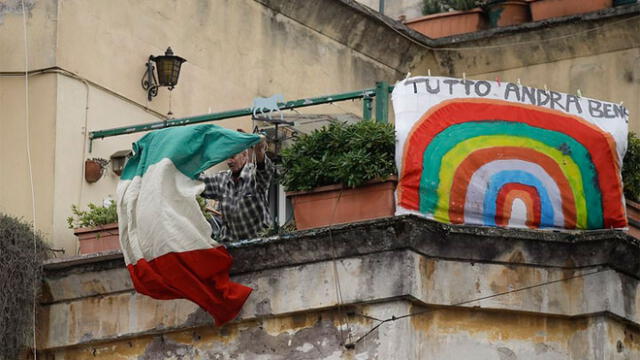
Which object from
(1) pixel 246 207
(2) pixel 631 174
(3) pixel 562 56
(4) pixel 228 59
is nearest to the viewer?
(1) pixel 246 207

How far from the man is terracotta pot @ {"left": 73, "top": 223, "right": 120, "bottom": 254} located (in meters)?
1.07

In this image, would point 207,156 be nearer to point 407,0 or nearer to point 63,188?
point 63,188

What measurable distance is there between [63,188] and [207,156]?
222 centimetres

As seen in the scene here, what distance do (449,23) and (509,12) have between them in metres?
0.79

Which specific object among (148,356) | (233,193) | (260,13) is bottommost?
(148,356)

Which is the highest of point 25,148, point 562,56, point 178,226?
point 562,56

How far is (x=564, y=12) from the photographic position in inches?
903

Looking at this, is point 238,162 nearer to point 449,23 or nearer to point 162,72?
point 162,72

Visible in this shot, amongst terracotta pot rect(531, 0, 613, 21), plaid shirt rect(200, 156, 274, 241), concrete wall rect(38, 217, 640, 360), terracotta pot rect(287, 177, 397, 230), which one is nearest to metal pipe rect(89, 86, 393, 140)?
plaid shirt rect(200, 156, 274, 241)

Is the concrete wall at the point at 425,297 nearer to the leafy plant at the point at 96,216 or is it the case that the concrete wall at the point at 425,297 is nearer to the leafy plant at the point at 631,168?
the leafy plant at the point at 631,168

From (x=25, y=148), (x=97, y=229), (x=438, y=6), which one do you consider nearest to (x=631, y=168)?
(x=97, y=229)

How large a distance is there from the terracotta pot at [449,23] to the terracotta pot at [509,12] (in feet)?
0.68

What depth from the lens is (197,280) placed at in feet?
56.6

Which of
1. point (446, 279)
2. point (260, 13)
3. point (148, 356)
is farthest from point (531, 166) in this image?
point (260, 13)
